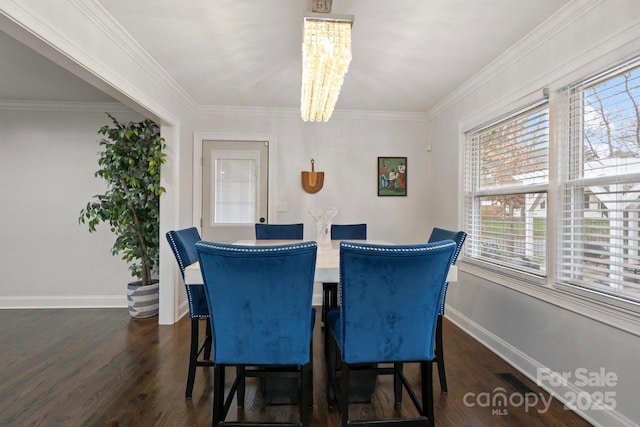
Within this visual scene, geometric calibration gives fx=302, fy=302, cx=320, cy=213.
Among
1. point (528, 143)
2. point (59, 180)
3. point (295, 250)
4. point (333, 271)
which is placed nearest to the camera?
point (295, 250)

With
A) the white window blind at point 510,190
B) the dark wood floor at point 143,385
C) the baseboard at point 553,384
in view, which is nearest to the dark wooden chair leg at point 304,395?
the dark wood floor at point 143,385

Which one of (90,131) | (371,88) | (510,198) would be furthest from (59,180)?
(510,198)

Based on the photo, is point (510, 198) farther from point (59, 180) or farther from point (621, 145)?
point (59, 180)

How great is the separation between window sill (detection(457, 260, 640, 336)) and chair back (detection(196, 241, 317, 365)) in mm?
1526

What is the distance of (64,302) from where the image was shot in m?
3.38

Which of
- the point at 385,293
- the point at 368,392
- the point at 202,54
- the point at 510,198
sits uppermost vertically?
the point at 202,54

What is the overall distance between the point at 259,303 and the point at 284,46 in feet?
6.11

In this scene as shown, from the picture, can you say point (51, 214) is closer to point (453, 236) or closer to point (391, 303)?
point (391, 303)

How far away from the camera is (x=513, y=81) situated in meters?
2.27

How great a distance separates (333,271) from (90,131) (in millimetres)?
3448

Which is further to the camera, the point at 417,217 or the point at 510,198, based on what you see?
the point at 417,217

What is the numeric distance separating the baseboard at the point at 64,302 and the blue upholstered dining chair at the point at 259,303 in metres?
2.77

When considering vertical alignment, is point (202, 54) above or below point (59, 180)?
above

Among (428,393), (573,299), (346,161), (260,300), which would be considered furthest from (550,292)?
(346,161)
